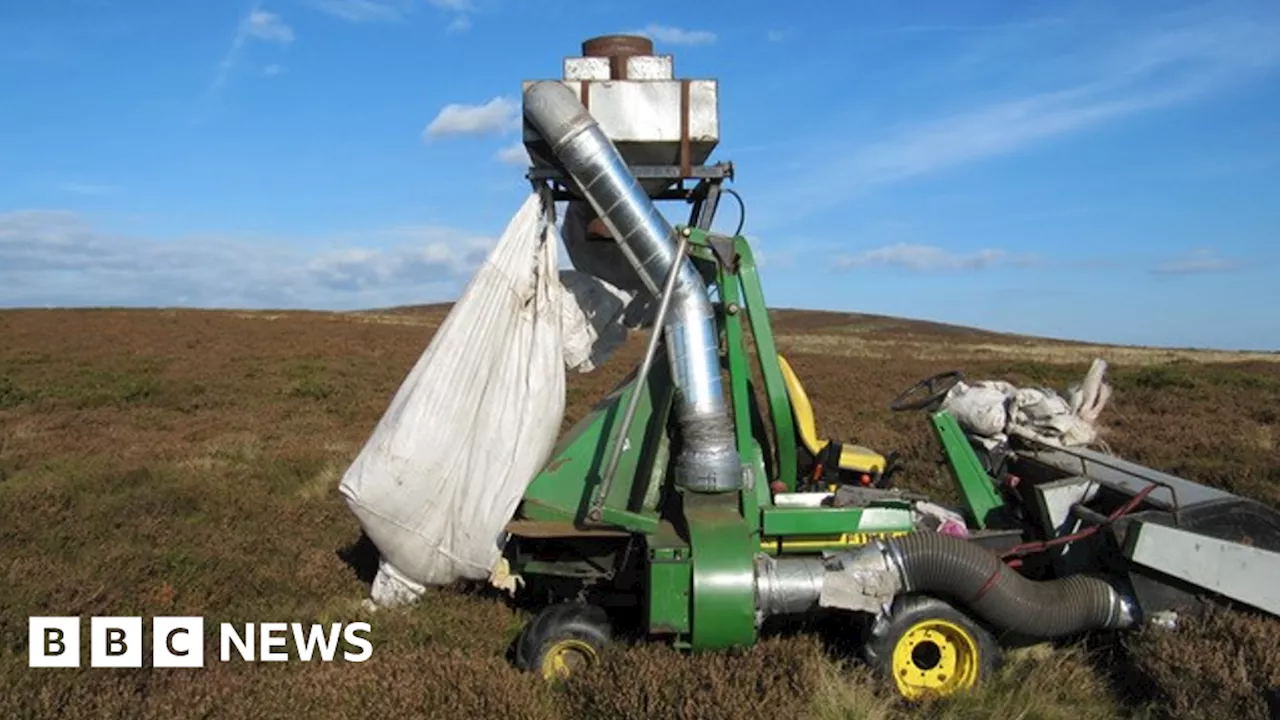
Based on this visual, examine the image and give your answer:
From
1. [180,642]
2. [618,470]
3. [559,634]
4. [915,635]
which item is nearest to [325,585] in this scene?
[180,642]

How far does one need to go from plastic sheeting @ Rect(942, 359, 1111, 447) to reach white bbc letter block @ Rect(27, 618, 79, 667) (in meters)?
5.40

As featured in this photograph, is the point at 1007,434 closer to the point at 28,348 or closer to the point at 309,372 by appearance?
the point at 309,372

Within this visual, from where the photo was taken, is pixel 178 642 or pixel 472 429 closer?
pixel 178 642

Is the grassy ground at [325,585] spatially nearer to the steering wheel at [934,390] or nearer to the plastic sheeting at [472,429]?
the plastic sheeting at [472,429]

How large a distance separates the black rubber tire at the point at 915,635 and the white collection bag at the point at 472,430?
219cm

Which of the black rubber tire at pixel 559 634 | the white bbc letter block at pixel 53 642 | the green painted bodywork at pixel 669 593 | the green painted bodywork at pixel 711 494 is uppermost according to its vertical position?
the green painted bodywork at pixel 711 494

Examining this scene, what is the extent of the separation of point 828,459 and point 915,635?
1560 millimetres

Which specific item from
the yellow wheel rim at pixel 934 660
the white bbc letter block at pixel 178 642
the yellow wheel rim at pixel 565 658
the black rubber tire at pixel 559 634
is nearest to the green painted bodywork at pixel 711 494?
the black rubber tire at pixel 559 634

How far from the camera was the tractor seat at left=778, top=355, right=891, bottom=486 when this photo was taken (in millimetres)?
6195

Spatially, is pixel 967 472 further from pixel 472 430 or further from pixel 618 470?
pixel 472 430

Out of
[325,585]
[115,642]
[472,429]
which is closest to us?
[115,642]

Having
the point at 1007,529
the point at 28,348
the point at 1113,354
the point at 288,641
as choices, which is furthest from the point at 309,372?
the point at 1113,354

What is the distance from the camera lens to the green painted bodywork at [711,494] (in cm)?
555

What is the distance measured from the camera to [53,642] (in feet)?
18.0
